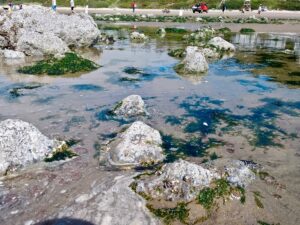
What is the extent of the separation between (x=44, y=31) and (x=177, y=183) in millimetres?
24816

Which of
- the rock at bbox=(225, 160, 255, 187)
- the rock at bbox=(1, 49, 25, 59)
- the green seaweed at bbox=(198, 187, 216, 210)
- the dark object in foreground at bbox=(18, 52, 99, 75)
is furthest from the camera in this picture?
the rock at bbox=(1, 49, 25, 59)

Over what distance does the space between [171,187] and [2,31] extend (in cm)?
2595

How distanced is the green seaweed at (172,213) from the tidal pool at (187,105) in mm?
2533

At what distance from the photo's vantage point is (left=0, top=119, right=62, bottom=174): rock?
10844mm

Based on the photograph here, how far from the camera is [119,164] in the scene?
11.2m

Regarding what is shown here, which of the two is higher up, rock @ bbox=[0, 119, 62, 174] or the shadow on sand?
rock @ bbox=[0, 119, 62, 174]

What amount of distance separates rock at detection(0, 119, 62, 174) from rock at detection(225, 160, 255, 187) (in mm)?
5302

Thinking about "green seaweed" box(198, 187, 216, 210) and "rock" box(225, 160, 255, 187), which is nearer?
"green seaweed" box(198, 187, 216, 210)

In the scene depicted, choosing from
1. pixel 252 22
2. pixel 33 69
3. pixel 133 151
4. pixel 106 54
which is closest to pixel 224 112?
pixel 133 151

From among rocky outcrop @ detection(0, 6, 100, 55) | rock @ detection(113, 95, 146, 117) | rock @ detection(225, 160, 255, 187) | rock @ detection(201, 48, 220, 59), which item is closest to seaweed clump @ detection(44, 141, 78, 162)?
rock @ detection(113, 95, 146, 117)

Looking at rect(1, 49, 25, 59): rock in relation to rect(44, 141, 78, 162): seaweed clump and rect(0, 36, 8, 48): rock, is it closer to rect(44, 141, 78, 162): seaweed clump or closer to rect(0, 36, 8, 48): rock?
rect(0, 36, 8, 48): rock

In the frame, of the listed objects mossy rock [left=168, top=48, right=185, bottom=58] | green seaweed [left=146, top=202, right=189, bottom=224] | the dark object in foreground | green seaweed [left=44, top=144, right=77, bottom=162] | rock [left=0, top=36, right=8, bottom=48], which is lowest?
green seaweed [left=146, top=202, right=189, bottom=224]

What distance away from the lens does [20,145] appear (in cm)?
1118

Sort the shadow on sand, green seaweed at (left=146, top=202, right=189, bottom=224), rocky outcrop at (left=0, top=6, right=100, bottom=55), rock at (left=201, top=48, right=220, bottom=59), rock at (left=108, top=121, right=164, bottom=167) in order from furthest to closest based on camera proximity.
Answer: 1. rocky outcrop at (left=0, top=6, right=100, bottom=55)
2. rock at (left=201, top=48, right=220, bottom=59)
3. rock at (left=108, top=121, right=164, bottom=167)
4. green seaweed at (left=146, top=202, right=189, bottom=224)
5. the shadow on sand
